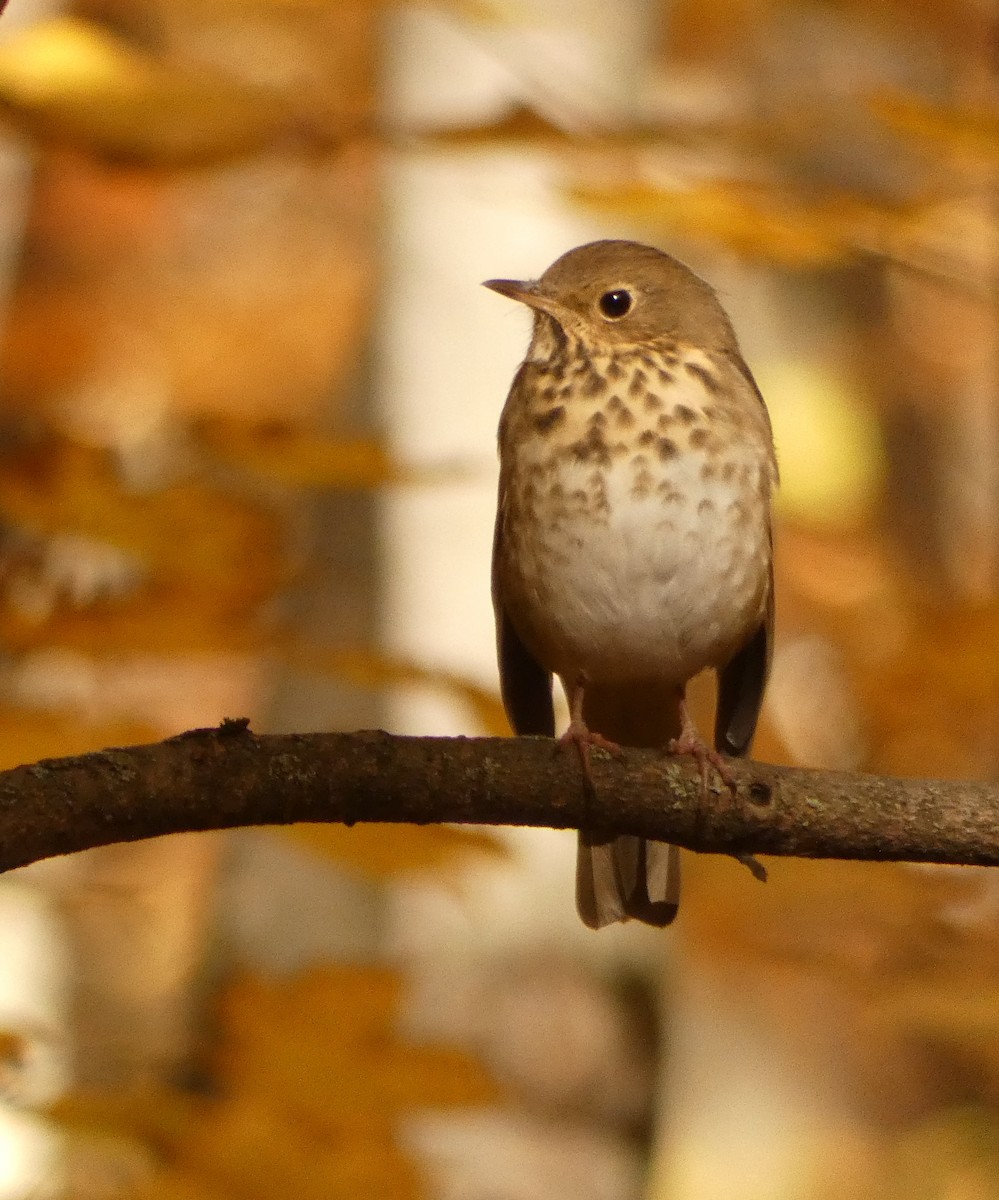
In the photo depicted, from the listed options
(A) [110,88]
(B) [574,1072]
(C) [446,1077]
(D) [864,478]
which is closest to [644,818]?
(C) [446,1077]

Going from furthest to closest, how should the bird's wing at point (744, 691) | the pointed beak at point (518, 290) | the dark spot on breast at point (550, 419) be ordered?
the bird's wing at point (744, 691) → the pointed beak at point (518, 290) → the dark spot on breast at point (550, 419)

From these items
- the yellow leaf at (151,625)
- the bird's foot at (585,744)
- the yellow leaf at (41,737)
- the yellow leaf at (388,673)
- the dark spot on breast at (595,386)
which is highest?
the dark spot on breast at (595,386)

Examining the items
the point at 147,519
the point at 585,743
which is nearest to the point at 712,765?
the point at 585,743

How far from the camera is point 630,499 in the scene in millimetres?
3033

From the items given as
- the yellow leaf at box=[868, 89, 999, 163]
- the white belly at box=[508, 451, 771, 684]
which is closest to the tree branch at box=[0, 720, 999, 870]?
the white belly at box=[508, 451, 771, 684]

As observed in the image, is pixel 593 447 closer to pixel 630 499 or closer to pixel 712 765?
pixel 630 499

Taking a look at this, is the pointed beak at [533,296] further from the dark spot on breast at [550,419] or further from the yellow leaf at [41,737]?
the yellow leaf at [41,737]

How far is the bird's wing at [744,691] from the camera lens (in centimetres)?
346

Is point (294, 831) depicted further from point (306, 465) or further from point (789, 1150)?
point (789, 1150)

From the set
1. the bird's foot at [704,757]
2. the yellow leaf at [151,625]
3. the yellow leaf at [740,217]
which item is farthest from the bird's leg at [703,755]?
the yellow leaf at [740,217]

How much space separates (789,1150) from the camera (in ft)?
28.2

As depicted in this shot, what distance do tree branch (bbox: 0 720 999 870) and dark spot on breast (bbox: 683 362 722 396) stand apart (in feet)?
2.94

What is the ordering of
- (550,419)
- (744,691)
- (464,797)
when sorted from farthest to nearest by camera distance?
1. (744,691)
2. (550,419)
3. (464,797)

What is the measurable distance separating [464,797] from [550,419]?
3.39 feet
